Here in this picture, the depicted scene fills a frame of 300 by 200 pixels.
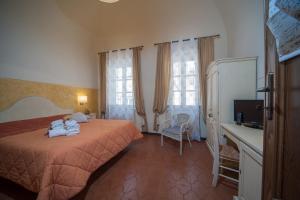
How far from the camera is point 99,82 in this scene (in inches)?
172

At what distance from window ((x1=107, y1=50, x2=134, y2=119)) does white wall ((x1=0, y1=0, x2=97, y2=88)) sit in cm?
79

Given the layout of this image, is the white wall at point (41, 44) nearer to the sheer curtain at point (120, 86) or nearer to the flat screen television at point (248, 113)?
the sheer curtain at point (120, 86)

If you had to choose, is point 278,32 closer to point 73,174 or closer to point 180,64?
point 73,174

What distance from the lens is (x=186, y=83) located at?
3.37 m

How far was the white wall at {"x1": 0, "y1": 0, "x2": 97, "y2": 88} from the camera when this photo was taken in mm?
2248

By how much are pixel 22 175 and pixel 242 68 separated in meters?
3.24

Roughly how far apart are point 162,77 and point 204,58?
3.87 ft

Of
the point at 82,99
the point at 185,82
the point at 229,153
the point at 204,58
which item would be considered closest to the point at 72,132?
the point at 82,99

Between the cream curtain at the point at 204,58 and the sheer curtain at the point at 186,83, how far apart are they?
0.11 m

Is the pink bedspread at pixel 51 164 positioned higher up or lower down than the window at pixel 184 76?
lower down

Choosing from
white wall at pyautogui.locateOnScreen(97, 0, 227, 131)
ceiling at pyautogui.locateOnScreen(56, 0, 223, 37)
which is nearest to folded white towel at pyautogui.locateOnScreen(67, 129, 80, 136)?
white wall at pyautogui.locateOnScreen(97, 0, 227, 131)

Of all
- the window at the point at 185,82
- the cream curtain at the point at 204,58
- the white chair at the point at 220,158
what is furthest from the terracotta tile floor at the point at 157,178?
the cream curtain at the point at 204,58

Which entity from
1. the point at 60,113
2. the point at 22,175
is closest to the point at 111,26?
the point at 60,113

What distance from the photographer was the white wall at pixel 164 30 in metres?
2.89
